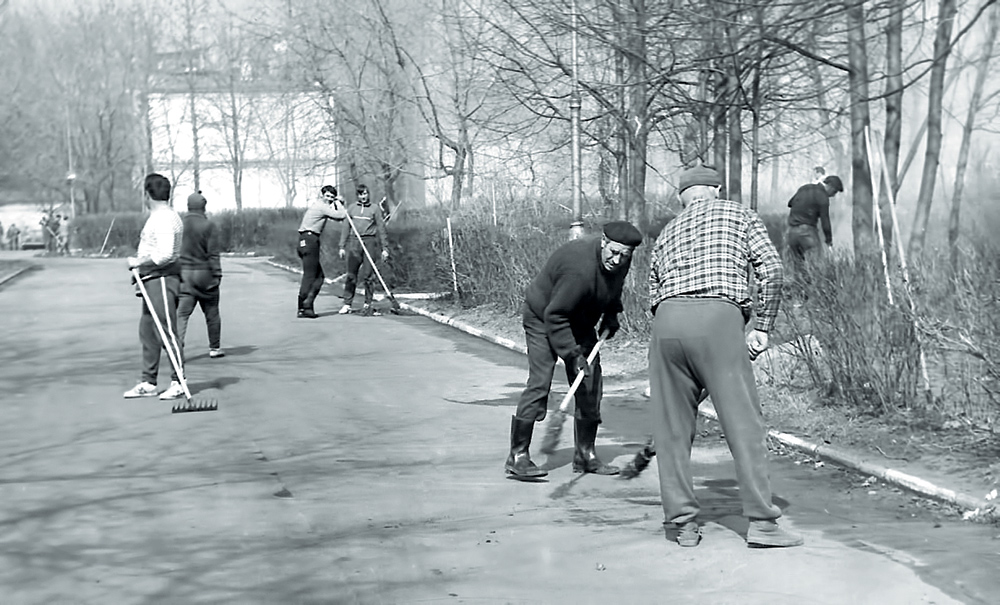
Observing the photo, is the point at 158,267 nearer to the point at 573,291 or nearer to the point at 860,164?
the point at 573,291

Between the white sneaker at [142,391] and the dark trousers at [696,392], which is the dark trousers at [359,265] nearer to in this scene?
the white sneaker at [142,391]

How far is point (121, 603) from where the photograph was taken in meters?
5.66

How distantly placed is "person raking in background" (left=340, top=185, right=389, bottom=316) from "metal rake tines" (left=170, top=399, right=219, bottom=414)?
8883mm

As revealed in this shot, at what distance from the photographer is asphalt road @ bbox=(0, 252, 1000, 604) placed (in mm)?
5879

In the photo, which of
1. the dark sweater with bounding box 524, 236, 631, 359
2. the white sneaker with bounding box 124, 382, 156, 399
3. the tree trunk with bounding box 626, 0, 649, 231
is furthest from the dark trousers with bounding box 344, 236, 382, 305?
the dark sweater with bounding box 524, 236, 631, 359

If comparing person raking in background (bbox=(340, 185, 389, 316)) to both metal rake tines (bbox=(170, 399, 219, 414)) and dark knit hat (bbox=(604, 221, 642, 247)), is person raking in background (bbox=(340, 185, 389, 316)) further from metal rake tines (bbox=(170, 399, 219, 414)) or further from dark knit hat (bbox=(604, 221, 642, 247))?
dark knit hat (bbox=(604, 221, 642, 247))

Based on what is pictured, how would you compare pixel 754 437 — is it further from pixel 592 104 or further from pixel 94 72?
pixel 94 72

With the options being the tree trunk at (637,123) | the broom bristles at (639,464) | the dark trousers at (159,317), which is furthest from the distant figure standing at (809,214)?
the broom bristles at (639,464)

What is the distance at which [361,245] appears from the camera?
66.9 feet

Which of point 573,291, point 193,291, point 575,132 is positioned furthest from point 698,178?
point 575,132

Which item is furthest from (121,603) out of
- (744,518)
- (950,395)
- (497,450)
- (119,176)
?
(119,176)

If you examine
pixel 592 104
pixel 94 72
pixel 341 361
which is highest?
pixel 94 72

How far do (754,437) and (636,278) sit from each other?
904cm

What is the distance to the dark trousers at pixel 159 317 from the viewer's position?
39.2 ft
